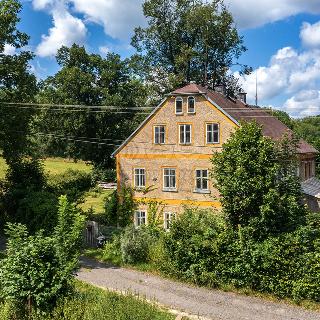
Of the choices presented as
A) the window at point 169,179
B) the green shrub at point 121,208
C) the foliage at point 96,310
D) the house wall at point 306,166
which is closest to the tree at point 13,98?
the green shrub at point 121,208

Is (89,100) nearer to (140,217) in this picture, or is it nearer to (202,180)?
(140,217)

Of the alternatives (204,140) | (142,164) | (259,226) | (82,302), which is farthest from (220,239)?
(142,164)

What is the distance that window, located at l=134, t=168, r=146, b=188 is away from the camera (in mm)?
32812

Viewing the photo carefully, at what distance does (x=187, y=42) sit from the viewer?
157ft

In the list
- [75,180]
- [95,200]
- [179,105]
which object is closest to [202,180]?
[179,105]

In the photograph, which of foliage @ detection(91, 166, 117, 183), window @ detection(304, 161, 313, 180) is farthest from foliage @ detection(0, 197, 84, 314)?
foliage @ detection(91, 166, 117, 183)

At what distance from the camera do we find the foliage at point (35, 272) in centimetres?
1261

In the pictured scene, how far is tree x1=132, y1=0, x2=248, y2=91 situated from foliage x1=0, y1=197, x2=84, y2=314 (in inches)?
1310

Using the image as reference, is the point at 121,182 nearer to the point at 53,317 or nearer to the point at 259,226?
the point at 259,226

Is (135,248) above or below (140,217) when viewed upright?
below

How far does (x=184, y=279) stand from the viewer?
2075 centimetres

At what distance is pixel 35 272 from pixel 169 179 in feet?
65.2

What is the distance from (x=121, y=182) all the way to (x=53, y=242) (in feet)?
65.4

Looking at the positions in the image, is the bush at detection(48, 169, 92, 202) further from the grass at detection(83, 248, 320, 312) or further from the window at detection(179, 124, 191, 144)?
the grass at detection(83, 248, 320, 312)
